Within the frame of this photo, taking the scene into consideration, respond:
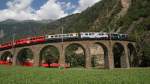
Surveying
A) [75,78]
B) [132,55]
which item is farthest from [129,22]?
[75,78]

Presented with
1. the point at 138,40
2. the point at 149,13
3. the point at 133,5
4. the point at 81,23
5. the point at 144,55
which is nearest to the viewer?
the point at 144,55

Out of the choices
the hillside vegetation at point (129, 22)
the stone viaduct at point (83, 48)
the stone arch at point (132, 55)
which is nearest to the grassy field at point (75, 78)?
the stone viaduct at point (83, 48)

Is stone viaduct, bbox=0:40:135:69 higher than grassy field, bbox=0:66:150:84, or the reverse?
stone viaduct, bbox=0:40:135:69

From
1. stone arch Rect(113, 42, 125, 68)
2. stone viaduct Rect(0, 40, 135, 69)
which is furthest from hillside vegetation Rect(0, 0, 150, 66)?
stone viaduct Rect(0, 40, 135, 69)

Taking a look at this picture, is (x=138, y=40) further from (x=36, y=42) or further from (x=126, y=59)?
(x=36, y=42)

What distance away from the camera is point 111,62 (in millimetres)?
74750

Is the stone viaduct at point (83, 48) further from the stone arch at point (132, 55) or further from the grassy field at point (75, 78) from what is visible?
the grassy field at point (75, 78)

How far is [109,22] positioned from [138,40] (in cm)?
5043

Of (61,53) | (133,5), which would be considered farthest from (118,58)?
(133,5)

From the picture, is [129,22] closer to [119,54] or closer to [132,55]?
[132,55]

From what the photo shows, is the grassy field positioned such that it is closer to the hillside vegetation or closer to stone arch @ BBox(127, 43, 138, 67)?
the hillside vegetation

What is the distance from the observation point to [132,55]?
84.4 meters

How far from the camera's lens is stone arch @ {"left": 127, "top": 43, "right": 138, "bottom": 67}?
271 ft

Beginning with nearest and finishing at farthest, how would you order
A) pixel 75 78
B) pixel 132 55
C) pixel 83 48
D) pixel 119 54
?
pixel 75 78 < pixel 83 48 < pixel 119 54 < pixel 132 55
